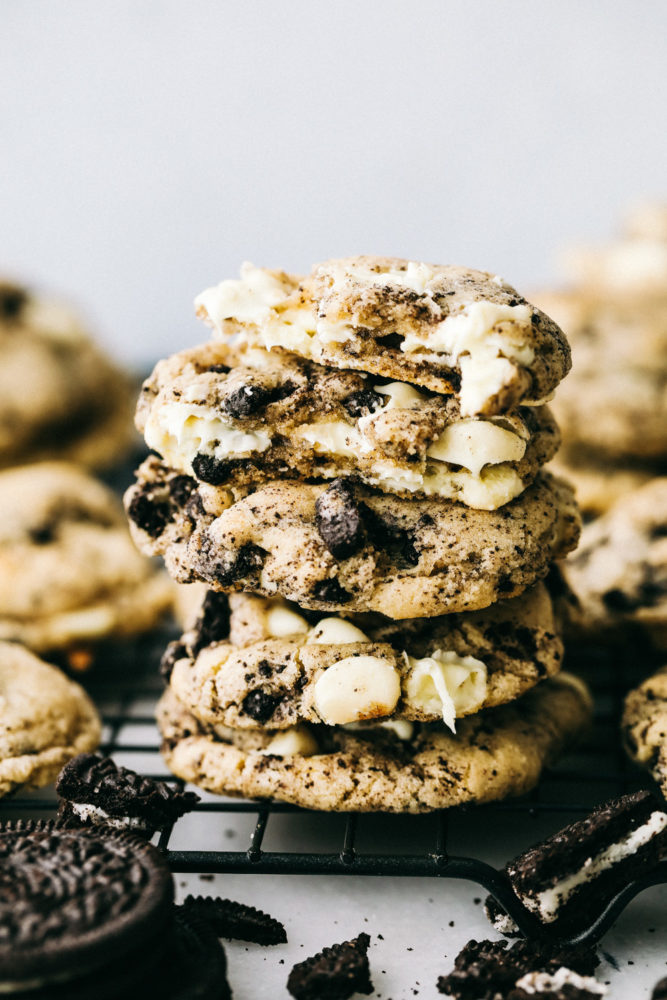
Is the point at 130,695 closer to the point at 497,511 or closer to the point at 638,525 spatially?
the point at 497,511

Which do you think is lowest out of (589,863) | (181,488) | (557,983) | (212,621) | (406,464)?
(557,983)

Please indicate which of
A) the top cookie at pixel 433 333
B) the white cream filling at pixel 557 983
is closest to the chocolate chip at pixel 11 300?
the top cookie at pixel 433 333

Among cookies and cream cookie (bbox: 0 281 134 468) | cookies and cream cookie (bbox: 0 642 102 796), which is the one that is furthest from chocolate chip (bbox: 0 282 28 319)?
cookies and cream cookie (bbox: 0 642 102 796)

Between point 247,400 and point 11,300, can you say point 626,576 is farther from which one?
point 11,300

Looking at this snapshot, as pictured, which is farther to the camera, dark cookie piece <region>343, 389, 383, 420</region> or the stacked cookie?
the stacked cookie

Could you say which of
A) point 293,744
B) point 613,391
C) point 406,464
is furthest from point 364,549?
point 613,391

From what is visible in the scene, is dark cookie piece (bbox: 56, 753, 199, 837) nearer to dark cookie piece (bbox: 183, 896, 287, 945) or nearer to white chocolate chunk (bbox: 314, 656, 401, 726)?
dark cookie piece (bbox: 183, 896, 287, 945)
